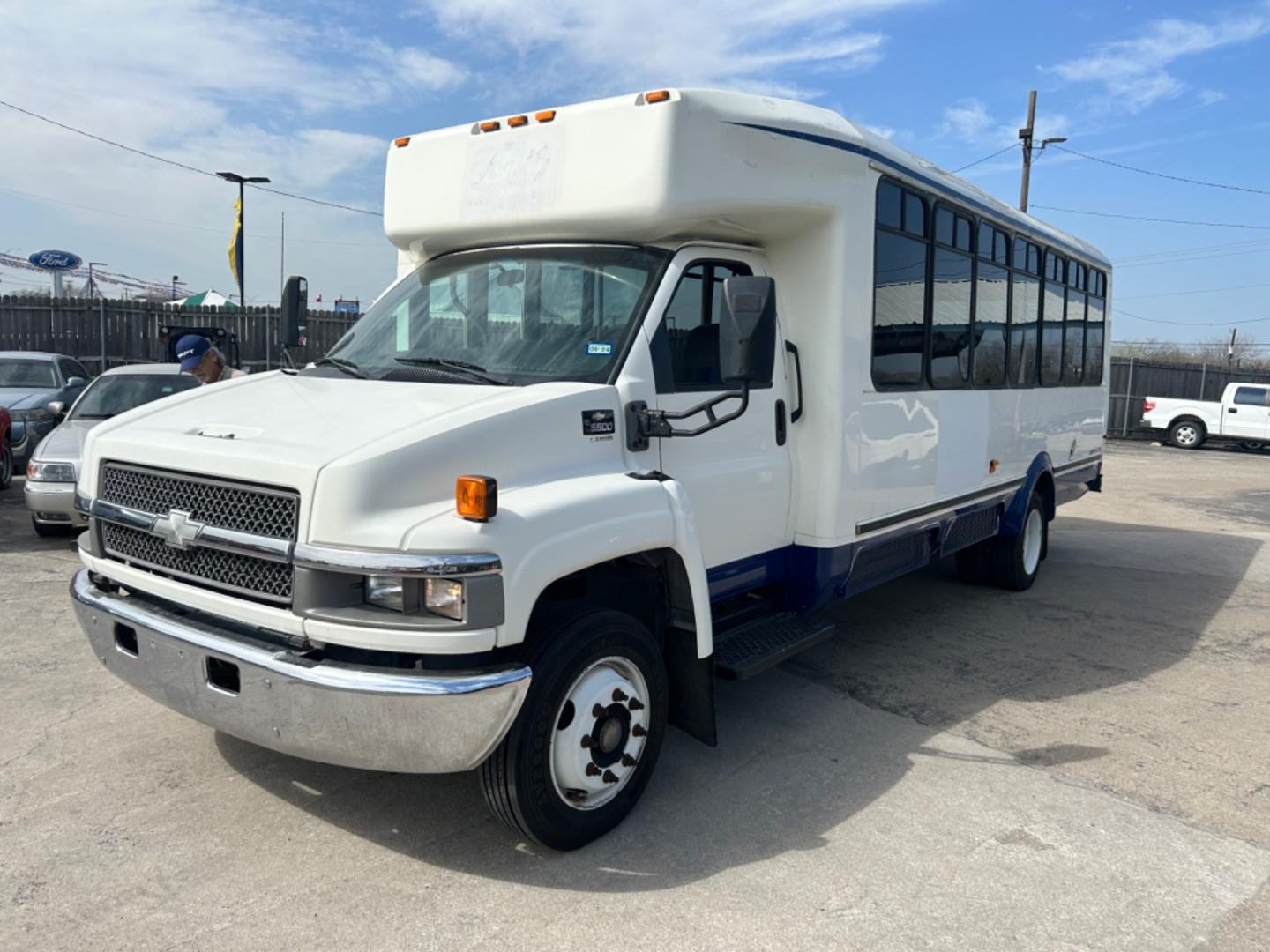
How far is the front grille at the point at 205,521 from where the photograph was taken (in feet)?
10.6

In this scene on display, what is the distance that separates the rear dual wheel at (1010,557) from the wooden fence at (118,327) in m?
14.1

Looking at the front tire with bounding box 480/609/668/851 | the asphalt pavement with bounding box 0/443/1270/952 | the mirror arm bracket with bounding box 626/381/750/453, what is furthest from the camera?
the mirror arm bracket with bounding box 626/381/750/453

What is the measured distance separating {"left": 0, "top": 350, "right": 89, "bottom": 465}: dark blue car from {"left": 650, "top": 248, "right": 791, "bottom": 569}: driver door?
1050cm

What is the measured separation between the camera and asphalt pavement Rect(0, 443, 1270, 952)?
3.21 metres

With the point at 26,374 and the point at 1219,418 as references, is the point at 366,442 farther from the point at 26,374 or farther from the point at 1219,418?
the point at 1219,418

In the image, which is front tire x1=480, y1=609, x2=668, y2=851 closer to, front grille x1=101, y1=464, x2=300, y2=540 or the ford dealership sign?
front grille x1=101, y1=464, x2=300, y2=540

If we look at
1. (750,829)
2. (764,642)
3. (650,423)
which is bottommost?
(750,829)

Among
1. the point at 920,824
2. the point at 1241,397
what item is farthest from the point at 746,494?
the point at 1241,397

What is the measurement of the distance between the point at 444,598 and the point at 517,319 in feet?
5.20

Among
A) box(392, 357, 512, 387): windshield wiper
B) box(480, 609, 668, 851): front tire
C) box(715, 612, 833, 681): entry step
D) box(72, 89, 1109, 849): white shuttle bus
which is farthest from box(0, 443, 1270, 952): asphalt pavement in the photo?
box(392, 357, 512, 387): windshield wiper

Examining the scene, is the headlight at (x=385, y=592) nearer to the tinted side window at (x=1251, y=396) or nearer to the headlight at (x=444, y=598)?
the headlight at (x=444, y=598)

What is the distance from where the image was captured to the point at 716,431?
432 cm

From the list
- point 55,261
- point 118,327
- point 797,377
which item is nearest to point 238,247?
point 118,327

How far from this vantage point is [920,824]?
3.98m
